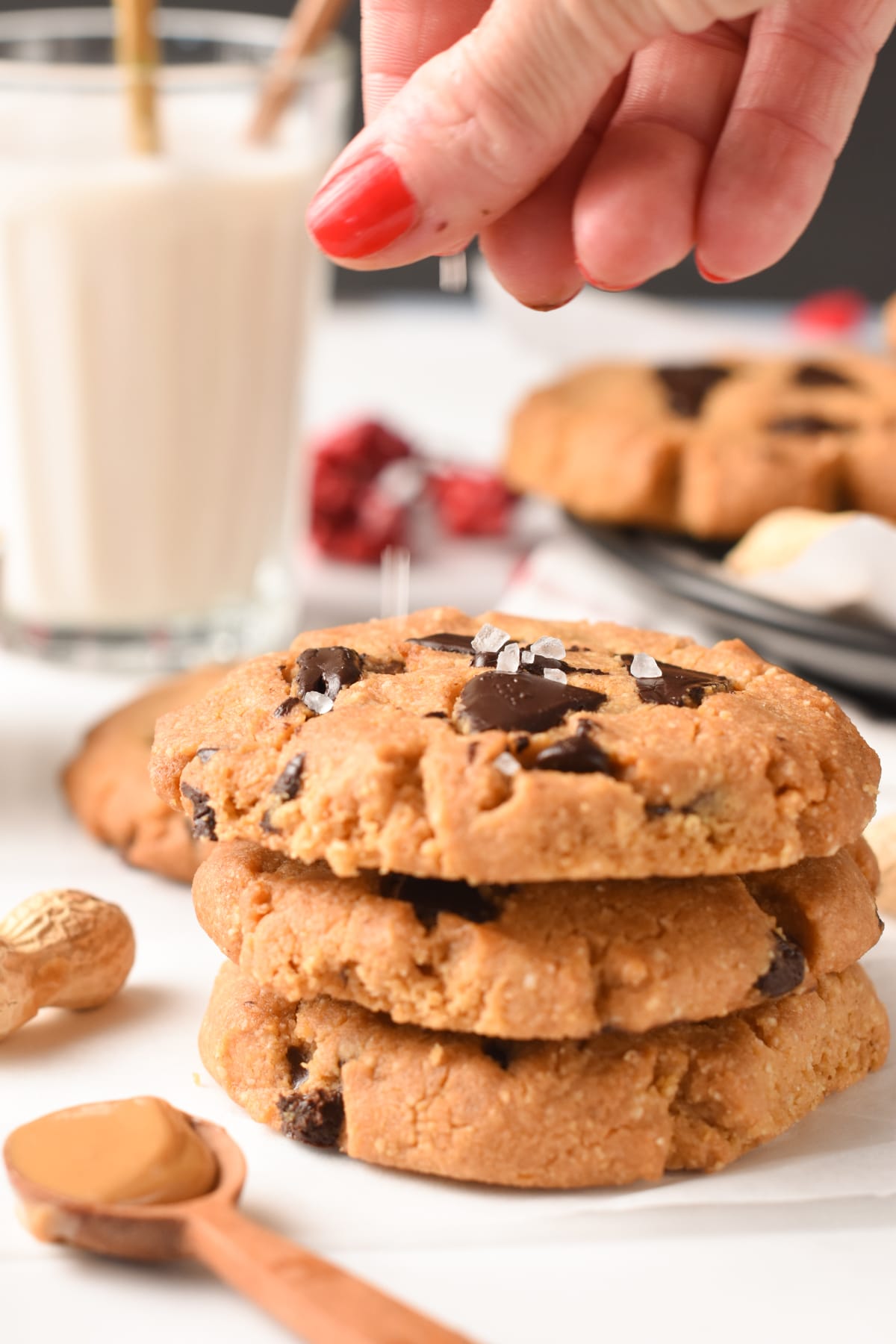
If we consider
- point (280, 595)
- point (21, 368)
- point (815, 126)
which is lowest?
point (280, 595)

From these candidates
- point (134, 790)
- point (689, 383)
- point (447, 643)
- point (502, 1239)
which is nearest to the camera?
point (502, 1239)

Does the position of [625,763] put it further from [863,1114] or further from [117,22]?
[117,22]

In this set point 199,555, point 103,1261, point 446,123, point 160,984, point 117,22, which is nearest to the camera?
point 103,1261

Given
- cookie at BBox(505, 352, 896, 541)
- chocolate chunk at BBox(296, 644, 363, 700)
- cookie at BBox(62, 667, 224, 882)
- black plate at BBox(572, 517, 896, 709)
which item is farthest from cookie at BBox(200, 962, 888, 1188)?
cookie at BBox(505, 352, 896, 541)

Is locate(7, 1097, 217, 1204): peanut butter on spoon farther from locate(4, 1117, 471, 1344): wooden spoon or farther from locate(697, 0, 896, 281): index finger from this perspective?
locate(697, 0, 896, 281): index finger

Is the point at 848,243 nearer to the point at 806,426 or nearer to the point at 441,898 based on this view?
the point at 806,426

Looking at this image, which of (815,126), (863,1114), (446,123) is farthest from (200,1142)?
(815,126)

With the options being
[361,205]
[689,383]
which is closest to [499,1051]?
[361,205]
